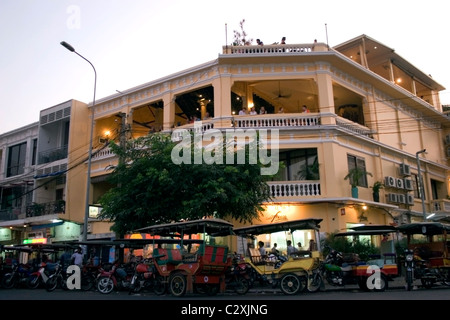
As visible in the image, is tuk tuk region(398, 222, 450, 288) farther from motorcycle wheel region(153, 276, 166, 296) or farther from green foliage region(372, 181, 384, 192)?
motorcycle wheel region(153, 276, 166, 296)

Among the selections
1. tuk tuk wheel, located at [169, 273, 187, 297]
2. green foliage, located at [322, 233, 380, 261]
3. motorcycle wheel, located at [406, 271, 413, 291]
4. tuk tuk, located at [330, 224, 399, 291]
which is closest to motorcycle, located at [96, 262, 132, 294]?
tuk tuk wheel, located at [169, 273, 187, 297]

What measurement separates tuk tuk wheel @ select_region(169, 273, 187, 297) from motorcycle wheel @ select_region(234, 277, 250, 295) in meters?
1.87

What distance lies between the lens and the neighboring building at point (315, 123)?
21188 millimetres

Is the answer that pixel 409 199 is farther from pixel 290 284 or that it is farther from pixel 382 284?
pixel 290 284

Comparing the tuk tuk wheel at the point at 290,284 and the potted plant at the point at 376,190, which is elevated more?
the potted plant at the point at 376,190

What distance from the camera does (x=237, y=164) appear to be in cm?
1766

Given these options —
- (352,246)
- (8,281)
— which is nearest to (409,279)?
(352,246)

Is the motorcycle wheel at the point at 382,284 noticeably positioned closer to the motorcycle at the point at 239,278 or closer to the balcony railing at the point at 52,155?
the motorcycle at the point at 239,278

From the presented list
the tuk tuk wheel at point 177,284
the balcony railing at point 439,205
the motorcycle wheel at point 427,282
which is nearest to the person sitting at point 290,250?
the tuk tuk wheel at point 177,284

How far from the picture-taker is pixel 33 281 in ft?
58.2

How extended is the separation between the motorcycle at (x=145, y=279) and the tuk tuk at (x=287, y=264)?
117 inches

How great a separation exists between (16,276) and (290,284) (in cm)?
1180

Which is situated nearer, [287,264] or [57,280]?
[287,264]
